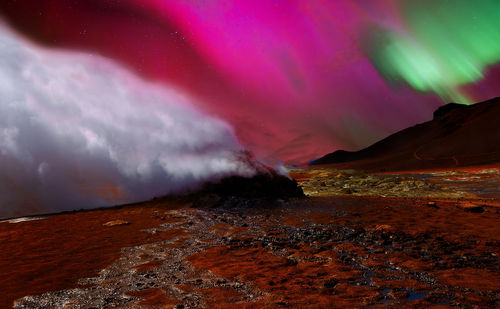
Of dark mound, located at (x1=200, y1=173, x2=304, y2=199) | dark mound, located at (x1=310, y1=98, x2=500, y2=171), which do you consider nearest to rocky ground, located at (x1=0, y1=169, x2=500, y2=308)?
dark mound, located at (x1=200, y1=173, x2=304, y2=199)

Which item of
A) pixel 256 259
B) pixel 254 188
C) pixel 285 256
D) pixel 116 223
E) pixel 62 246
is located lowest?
pixel 285 256

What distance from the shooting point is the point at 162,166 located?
21.2m

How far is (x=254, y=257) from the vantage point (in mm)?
8875

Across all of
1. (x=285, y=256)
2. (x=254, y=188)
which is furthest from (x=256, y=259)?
(x=254, y=188)

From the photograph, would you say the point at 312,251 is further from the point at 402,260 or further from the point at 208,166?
the point at 208,166

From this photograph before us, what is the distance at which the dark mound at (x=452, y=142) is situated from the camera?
92562mm

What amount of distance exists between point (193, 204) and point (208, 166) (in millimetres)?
4335

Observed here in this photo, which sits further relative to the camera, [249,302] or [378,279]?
[378,279]

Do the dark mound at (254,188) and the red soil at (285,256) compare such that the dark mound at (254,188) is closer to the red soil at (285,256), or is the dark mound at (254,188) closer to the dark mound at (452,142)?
the red soil at (285,256)

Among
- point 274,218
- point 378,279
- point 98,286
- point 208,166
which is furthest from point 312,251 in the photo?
point 208,166

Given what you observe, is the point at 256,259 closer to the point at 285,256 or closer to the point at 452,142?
the point at 285,256

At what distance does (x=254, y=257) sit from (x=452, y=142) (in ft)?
444

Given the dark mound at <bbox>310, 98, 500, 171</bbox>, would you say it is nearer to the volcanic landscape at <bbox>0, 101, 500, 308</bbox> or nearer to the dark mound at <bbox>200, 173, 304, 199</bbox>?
the dark mound at <bbox>200, 173, 304, 199</bbox>

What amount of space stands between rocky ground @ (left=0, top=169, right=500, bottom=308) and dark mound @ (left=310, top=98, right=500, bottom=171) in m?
87.4
